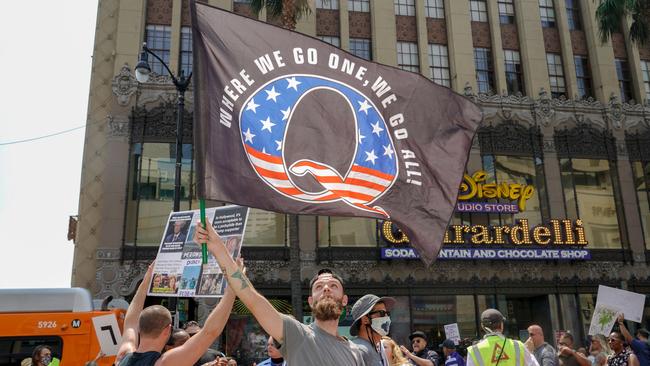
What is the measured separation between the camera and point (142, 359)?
142 inches

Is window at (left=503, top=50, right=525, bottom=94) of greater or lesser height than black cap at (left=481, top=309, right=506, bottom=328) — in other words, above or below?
above

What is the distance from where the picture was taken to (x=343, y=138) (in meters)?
6.05

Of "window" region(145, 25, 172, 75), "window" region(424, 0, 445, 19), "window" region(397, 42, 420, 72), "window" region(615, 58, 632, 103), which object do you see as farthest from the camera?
"window" region(615, 58, 632, 103)

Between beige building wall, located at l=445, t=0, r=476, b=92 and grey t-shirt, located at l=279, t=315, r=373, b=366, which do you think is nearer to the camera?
grey t-shirt, located at l=279, t=315, r=373, b=366

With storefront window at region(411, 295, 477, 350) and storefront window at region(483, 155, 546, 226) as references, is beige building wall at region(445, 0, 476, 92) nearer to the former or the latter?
storefront window at region(483, 155, 546, 226)

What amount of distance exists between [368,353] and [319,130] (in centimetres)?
263

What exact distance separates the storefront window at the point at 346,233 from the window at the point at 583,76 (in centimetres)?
1270

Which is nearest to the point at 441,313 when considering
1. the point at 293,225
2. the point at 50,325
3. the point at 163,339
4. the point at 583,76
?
the point at 293,225

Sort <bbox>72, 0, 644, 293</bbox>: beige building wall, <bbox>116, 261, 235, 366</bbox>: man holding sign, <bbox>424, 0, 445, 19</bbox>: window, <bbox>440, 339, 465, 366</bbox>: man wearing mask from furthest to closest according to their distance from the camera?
<bbox>424, 0, 445, 19</bbox>: window
<bbox>72, 0, 644, 293</bbox>: beige building wall
<bbox>440, 339, 465, 366</bbox>: man wearing mask
<bbox>116, 261, 235, 366</bbox>: man holding sign

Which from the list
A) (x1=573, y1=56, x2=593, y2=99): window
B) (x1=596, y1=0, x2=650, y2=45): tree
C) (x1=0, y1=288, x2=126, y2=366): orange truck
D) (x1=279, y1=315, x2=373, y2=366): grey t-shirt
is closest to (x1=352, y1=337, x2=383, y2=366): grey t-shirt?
(x1=279, y1=315, x2=373, y2=366): grey t-shirt

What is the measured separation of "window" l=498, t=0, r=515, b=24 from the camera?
26.8m

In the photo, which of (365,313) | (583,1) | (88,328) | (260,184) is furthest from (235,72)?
(583,1)

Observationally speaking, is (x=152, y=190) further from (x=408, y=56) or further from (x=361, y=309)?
(x=361, y=309)

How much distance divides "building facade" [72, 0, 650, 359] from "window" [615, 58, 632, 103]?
71 mm
